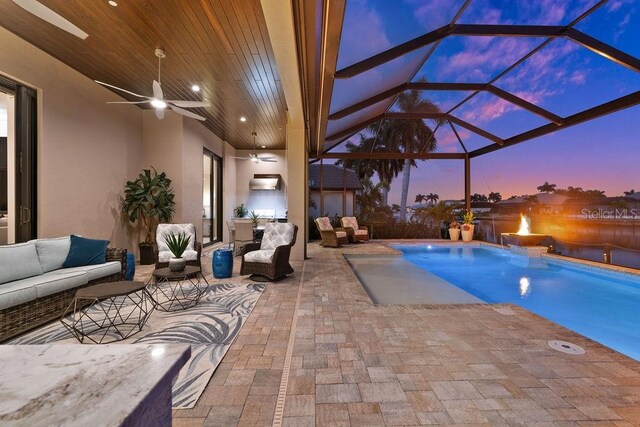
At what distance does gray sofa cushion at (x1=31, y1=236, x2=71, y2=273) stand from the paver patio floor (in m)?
2.63

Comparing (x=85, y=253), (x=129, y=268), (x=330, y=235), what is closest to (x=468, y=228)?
(x=330, y=235)

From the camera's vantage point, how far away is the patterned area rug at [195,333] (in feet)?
6.93

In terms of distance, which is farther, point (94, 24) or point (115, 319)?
point (94, 24)

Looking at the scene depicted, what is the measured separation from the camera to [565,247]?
7.98 meters

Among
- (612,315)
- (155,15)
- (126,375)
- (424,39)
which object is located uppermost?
(424,39)

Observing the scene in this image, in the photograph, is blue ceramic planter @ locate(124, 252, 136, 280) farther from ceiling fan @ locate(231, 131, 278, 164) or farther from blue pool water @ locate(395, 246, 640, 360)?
blue pool water @ locate(395, 246, 640, 360)

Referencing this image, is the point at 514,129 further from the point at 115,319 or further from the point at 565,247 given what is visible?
the point at 115,319

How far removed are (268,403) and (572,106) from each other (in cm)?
846

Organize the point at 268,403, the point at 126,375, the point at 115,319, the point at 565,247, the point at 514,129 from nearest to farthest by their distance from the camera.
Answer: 1. the point at 126,375
2. the point at 268,403
3. the point at 115,319
4. the point at 565,247
5. the point at 514,129

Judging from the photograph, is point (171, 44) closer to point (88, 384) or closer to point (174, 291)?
point (174, 291)

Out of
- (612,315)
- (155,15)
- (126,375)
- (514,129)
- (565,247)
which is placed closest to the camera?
(126,375)

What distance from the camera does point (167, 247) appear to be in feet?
17.4

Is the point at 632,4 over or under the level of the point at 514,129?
over

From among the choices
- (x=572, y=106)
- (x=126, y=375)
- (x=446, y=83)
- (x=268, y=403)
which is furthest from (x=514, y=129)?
(x=126, y=375)
